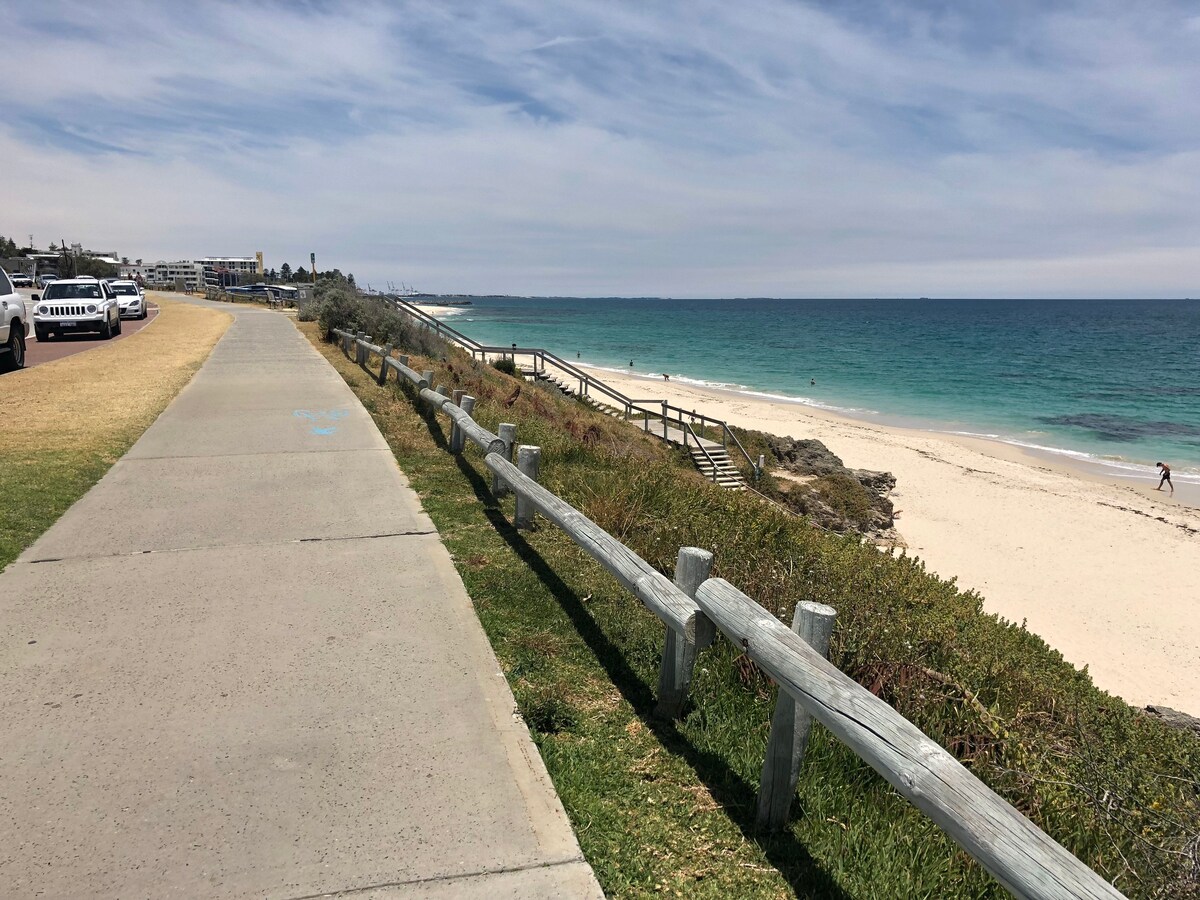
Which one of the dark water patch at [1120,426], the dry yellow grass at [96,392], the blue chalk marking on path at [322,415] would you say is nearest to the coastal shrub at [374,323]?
the dry yellow grass at [96,392]

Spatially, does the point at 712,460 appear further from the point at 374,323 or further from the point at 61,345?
the point at 61,345

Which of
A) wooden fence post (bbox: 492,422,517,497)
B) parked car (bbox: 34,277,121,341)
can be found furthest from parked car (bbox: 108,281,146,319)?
wooden fence post (bbox: 492,422,517,497)

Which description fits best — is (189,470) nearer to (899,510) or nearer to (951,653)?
(951,653)

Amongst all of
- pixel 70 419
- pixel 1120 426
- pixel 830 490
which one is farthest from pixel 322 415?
pixel 1120 426

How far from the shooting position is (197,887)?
2709mm

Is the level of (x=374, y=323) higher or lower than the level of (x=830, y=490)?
higher

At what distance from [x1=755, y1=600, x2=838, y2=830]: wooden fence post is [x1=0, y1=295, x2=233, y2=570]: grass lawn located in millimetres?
5315

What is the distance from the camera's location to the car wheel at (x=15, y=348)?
1611 centimetres

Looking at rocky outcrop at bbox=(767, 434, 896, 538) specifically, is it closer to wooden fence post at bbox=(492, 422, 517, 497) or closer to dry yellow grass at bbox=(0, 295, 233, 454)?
wooden fence post at bbox=(492, 422, 517, 497)

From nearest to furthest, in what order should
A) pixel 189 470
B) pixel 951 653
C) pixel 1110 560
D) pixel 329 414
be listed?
1. pixel 951 653
2. pixel 189 470
3. pixel 329 414
4. pixel 1110 560

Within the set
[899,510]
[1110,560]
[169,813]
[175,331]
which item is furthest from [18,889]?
[175,331]

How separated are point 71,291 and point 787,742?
28039 mm

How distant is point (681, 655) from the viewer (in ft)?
12.8

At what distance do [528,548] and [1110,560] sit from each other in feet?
59.9
